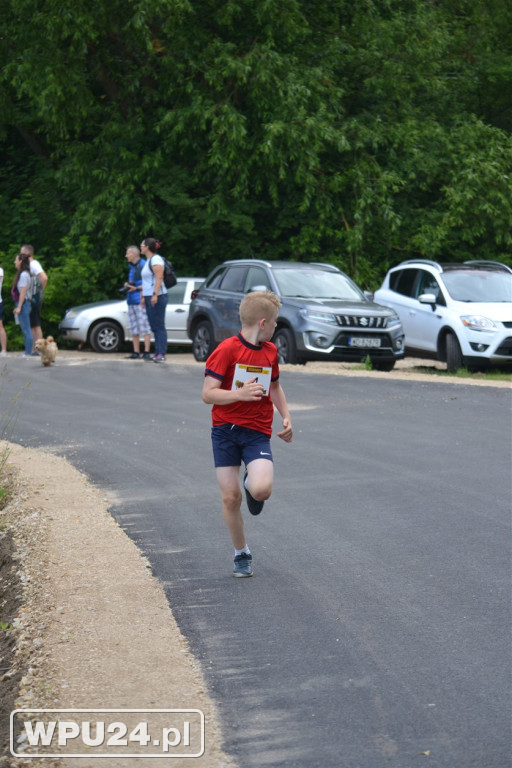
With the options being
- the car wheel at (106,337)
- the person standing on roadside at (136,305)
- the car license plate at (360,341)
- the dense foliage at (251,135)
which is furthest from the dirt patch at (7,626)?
the dense foliage at (251,135)

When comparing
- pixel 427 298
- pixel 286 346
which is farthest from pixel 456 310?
pixel 286 346

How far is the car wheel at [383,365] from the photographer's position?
20053 mm

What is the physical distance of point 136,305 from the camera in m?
21.0

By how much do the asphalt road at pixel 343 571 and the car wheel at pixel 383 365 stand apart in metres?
5.45

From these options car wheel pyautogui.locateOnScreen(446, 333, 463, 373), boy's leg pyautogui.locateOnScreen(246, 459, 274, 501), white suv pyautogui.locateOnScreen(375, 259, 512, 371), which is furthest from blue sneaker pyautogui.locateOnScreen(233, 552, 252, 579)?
car wheel pyautogui.locateOnScreen(446, 333, 463, 373)

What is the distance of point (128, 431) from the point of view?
1301 cm

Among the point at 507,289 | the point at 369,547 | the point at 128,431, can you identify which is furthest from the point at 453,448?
the point at 507,289

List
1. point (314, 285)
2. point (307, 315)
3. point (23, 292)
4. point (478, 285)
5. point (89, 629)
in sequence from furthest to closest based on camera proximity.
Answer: point (23, 292)
point (314, 285)
point (478, 285)
point (307, 315)
point (89, 629)

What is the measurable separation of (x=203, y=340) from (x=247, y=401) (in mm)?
15226

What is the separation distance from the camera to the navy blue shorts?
669 cm

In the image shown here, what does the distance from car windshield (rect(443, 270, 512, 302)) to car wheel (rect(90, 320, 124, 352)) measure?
27.5ft

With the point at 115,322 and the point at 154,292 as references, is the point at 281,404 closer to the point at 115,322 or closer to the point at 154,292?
the point at 154,292

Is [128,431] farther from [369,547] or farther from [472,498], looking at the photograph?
[369,547]

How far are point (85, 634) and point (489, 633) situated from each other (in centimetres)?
180
